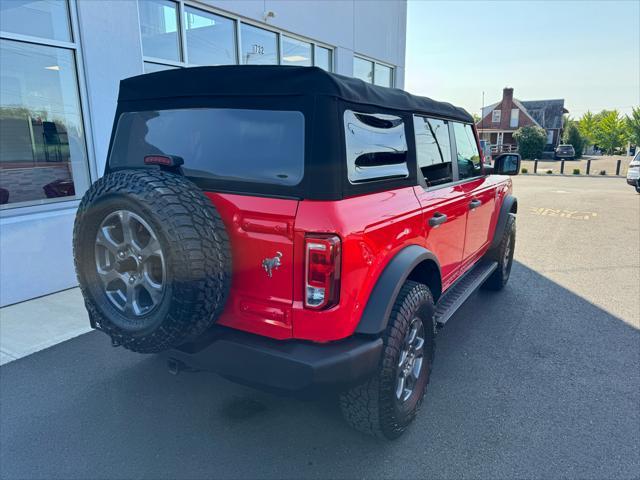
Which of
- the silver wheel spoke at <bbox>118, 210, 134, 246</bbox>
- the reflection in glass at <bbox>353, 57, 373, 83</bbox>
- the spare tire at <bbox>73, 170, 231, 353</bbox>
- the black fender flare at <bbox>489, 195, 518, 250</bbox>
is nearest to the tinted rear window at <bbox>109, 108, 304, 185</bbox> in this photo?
the spare tire at <bbox>73, 170, 231, 353</bbox>

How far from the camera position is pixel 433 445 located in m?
2.54

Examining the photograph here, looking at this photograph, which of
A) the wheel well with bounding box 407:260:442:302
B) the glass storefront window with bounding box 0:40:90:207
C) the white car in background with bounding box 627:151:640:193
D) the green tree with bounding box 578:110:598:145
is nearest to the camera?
the wheel well with bounding box 407:260:442:302

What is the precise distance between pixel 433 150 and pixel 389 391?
1.77 meters

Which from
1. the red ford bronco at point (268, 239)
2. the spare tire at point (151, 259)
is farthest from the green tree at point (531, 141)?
the spare tire at point (151, 259)

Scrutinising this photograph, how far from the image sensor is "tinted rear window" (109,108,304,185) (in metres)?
2.15

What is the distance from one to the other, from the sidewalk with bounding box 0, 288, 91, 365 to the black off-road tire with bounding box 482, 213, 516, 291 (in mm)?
4255

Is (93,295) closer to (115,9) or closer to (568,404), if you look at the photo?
(568,404)

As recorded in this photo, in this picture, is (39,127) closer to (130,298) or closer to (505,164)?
(130,298)

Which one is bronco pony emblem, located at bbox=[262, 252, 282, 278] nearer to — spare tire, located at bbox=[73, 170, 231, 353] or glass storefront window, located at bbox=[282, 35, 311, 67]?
spare tire, located at bbox=[73, 170, 231, 353]

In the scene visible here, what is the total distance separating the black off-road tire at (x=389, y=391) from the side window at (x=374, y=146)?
0.69 m

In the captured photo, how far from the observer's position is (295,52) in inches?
352

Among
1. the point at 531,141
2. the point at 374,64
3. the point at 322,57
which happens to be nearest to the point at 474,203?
the point at 322,57

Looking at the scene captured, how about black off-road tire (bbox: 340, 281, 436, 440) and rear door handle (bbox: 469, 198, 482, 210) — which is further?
rear door handle (bbox: 469, 198, 482, 210)

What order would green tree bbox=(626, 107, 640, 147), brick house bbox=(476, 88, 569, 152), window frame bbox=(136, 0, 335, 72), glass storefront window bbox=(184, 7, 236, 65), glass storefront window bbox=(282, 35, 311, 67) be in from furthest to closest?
1. brick house bbox=(476, 88, 569, 152)
2. green tree bbox=(626, 107, 640, 147)
3. glass storefront window bbox=(282, 35, 311, 67)
4. glass storefront window bbox=(184, 7, 236, 65)
5. window frame bbox=(136, 0, 335, 72)
